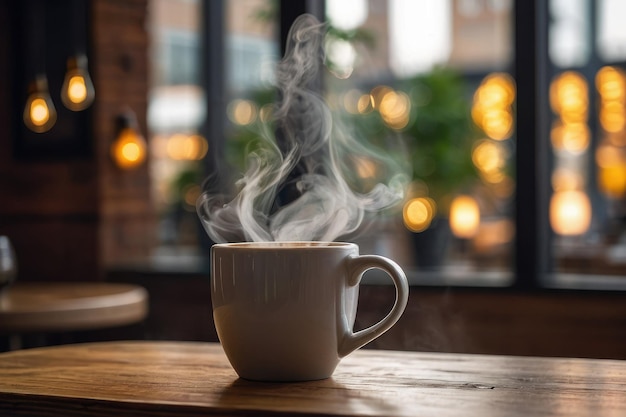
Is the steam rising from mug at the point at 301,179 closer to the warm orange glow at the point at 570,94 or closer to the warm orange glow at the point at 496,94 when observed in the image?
the warm orange glow at the point at 496,94

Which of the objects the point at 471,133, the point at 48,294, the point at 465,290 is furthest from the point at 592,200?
the point at 48,294

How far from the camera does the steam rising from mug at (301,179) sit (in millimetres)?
1170

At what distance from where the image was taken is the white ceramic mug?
0.94m

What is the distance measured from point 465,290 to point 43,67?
6.62 ft

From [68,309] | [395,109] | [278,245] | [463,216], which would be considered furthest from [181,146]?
[278,245]

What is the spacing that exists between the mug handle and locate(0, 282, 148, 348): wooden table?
136 centimetres

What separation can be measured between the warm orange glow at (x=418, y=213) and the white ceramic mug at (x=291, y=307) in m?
4.90

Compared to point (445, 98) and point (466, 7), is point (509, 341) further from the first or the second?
point (466, 7)

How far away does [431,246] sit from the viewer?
5820 mm

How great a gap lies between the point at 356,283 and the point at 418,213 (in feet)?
16.2

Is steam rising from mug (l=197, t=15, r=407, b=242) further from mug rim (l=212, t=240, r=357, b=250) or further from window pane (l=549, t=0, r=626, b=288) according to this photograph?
window pane (l=549, t=0, r=626, b=288)

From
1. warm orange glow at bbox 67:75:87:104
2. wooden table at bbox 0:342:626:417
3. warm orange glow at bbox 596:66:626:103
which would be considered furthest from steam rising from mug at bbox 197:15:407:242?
warm orange glow at bbox 596:66:626:103

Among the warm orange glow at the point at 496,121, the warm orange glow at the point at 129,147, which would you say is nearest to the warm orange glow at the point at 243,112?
the warm orange glow at the point at 129,147

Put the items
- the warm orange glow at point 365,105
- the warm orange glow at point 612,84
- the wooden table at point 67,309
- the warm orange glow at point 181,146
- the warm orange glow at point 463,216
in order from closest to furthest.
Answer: the wooden table at point 67,309
the warm orange glow at point 365,105
the warm orange glow at point 463,216
the warm orange glow at point 612,84
the warm orange glow at point 181,146
